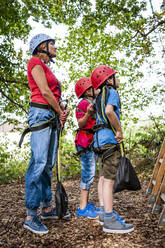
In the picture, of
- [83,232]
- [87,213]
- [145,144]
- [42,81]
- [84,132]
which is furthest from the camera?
[145,144]

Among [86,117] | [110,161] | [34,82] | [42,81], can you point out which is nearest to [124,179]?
[110,161]

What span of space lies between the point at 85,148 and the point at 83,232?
1.00 metres

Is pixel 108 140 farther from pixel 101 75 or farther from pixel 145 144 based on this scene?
pixel 145 144

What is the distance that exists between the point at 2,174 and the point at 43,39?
458 cm

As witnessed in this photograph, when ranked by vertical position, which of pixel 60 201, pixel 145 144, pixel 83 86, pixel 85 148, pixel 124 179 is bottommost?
pixel 60 201

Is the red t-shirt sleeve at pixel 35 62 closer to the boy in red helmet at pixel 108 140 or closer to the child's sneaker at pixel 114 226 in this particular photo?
the boy in red helmet at pixel 108 140

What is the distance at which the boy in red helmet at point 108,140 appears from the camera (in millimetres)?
2611

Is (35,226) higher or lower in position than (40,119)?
lower

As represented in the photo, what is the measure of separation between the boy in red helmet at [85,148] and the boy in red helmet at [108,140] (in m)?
0.38

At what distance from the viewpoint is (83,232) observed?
2.70 metres

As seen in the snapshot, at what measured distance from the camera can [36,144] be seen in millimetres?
2662

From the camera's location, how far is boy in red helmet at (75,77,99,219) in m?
3.16

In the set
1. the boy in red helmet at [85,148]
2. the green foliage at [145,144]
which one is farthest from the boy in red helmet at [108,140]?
the green foliage at [145,144]

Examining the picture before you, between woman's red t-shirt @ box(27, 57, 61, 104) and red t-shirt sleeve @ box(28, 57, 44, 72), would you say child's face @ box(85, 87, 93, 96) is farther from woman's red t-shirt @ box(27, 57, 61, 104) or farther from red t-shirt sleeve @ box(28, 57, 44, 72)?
red t-shirt sleeve @ box(28, 57, 44, 72)
